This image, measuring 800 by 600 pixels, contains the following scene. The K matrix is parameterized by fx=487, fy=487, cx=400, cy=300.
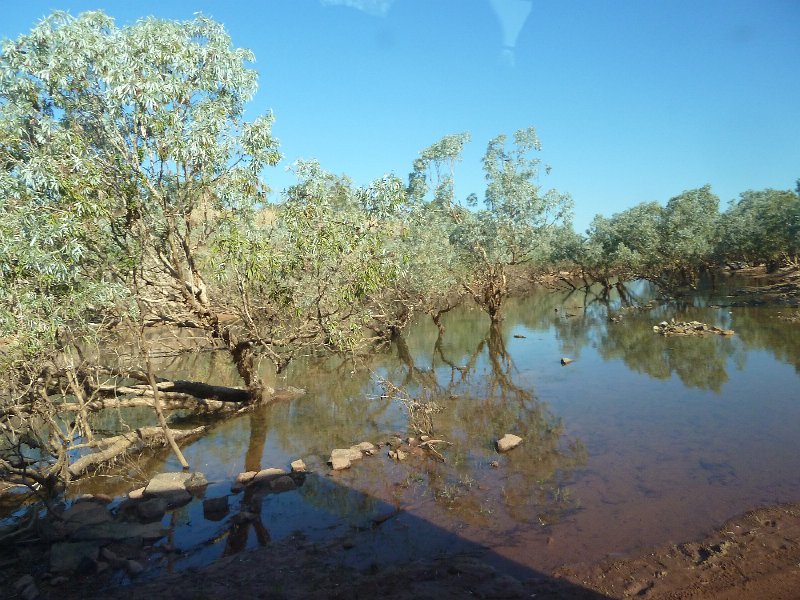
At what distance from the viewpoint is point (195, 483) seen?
10242 mm

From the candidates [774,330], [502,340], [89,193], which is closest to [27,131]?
[89,193]

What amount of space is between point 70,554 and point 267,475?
3657mm

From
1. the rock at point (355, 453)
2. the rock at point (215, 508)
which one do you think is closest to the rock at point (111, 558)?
the rock at point (215, 508)

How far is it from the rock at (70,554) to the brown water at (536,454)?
4.16 ft

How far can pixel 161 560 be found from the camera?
291 inches

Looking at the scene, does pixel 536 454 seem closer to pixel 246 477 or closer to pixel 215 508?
pixel 246 477

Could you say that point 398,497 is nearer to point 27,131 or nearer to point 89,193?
point 89,193

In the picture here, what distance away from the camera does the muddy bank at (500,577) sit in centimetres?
573

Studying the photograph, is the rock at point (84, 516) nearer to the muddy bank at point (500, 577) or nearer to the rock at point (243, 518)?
the muddy bank at point (500, 577)

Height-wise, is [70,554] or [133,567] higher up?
[70,554]

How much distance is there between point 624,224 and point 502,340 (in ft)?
Result: 72.7

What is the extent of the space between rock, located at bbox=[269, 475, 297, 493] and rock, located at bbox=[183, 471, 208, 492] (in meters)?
1.58

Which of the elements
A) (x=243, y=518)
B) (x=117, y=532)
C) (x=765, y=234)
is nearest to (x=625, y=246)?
(x=765, y=234)

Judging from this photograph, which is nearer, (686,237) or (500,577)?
(500,577)
